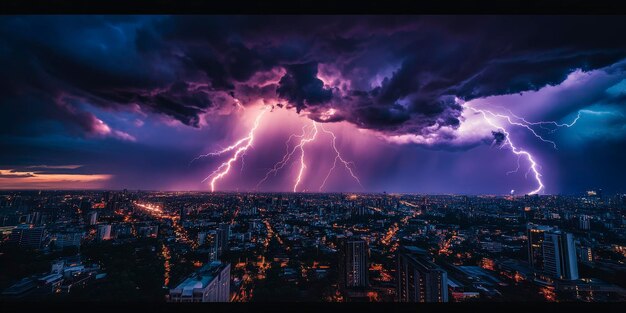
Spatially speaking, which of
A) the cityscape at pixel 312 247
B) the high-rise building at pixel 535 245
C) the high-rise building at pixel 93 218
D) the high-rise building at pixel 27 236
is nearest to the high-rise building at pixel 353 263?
the cityscape at pixel 312 247

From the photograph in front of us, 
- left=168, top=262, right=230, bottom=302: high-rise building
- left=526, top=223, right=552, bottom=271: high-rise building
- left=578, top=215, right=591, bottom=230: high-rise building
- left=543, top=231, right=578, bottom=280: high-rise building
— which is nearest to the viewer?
left=168, top=262, right=230, bottom=302: high-rise building

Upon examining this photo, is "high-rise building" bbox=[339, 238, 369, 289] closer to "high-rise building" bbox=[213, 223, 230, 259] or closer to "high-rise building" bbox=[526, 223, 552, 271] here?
"high-rise building" bbox=[213, 223, 230, 259]

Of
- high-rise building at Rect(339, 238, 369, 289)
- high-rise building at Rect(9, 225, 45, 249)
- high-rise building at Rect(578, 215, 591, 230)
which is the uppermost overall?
high-rise building at Rect(578, 215, 591, 230)

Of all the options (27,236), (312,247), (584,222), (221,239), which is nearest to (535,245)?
(584,222)

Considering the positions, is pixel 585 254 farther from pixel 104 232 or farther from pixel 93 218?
pixel 93 218

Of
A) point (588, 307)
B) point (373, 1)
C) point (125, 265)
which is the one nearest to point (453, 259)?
point (588, 307)

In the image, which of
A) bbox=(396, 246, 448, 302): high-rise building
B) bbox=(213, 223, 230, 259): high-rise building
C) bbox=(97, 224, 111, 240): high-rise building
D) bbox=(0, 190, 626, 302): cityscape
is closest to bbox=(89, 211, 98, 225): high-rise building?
bbox=(0, 190, 626, 302): cityscape

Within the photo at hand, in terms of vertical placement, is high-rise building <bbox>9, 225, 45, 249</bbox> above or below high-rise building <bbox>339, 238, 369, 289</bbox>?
above

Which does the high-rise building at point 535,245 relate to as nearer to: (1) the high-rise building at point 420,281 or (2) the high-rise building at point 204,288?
(1) the high-rise building at point 420,281
